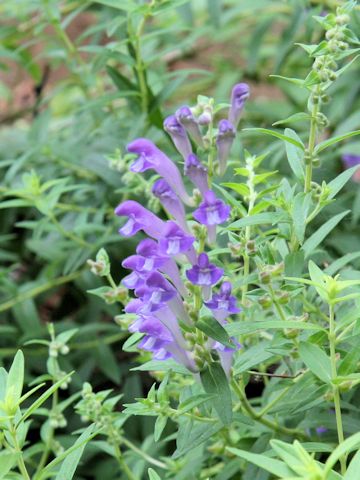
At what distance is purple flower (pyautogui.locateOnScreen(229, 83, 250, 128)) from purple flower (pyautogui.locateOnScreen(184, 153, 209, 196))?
115mm

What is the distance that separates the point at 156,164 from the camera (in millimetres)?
1153

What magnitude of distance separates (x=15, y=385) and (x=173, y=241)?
0.93 feet

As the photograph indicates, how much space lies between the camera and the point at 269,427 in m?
1.34

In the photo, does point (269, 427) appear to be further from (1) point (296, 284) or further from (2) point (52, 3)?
(2) point (52, 3)

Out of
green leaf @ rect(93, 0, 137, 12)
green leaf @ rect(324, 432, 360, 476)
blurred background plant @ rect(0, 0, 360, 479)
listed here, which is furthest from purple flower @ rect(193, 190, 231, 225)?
green leaf @ rect(93, 0, 137, 12)

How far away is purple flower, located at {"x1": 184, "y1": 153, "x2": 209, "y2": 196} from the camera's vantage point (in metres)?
1.08

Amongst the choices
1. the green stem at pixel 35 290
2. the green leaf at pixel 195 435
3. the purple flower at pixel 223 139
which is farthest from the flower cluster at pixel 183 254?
the green stem at pixel 35 290

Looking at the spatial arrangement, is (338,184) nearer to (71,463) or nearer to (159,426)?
(159,426)

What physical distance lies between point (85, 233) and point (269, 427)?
0.97 metres

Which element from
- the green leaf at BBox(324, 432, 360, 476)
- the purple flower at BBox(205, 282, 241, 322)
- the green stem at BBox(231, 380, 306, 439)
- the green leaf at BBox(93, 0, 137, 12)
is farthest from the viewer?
the green leaf at BBox(93, 0, 137, 12)

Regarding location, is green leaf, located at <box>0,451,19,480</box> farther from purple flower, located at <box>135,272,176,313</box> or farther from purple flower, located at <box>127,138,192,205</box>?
purple flower, located at <box>127,138,192,205</box>

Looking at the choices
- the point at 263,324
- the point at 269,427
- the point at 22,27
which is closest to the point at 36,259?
the point at 22,27

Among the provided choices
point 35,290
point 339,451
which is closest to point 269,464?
point 339,451

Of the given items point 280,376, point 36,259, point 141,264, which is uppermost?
point 141,264
